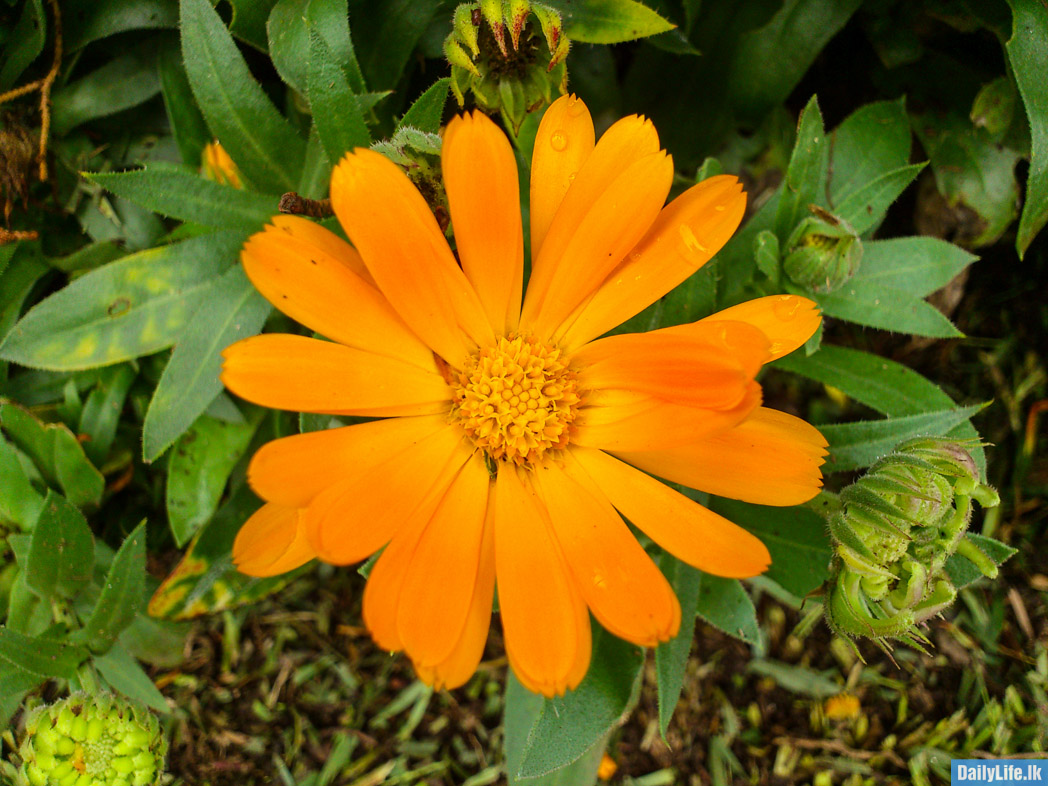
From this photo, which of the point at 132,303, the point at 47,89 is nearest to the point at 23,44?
the point at 47,89

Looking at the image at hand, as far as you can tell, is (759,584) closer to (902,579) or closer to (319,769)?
(902,579)

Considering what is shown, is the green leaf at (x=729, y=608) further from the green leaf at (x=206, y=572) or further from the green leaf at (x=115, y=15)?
the green leaf at (x=115, y=15)

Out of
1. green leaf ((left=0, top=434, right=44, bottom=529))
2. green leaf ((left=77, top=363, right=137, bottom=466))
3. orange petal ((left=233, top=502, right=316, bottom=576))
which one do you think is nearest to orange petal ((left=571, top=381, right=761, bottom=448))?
orange petal ((left=233, top=502, right=316, bottom=576))

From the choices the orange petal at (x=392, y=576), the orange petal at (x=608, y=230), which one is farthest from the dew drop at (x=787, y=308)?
the orange petal at (x=392, y=576)

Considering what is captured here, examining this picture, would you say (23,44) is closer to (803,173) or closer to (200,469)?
(200,469)

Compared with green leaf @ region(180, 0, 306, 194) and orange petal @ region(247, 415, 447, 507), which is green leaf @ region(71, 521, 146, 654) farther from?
green leaf @ region(180, 0, 306, 194)

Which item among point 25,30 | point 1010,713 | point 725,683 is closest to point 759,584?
point 725,683

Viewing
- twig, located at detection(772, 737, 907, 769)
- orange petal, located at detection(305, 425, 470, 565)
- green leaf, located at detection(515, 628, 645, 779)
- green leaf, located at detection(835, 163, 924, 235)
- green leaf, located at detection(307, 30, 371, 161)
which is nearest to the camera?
orange petal, located at detection(305, 425, 470, 565)
